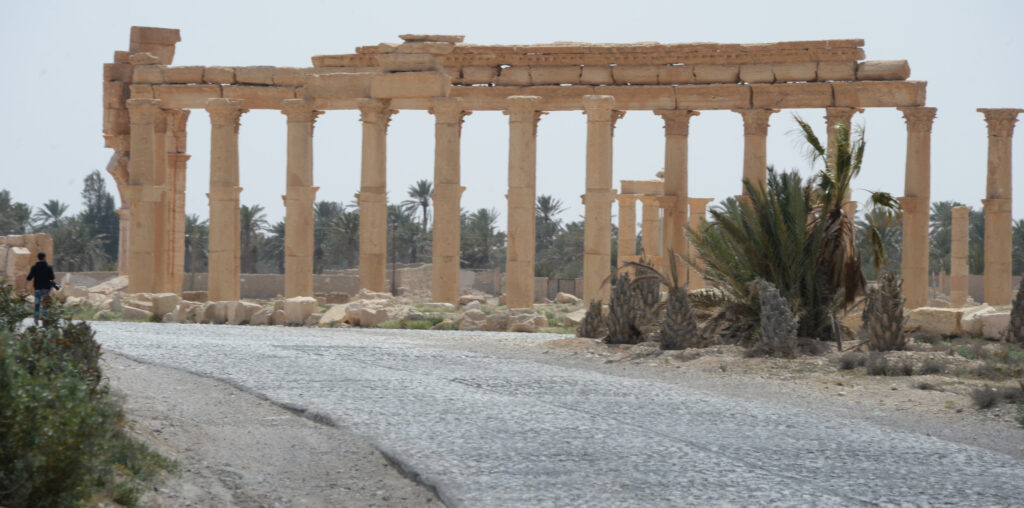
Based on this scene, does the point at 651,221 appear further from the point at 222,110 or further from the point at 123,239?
the point at 123,239

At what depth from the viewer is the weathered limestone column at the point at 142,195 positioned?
3566 centimetres

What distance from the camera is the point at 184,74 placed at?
121 ft

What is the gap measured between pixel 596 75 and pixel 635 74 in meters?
1.10

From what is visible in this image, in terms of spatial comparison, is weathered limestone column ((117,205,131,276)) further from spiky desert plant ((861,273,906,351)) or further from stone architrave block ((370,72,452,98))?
spiky desert plant ((861,273,906,351))

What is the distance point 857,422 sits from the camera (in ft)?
42.0

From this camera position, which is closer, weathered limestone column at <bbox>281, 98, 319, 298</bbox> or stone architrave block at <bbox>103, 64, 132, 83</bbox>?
weathered limestone column at <bbox>281, 98, 319, 298</bbox>

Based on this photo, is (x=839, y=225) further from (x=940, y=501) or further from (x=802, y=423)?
(x=940, y=501)

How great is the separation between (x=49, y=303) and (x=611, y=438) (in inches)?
229

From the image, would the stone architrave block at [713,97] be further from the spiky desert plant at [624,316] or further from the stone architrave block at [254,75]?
the spiky desert plant at [624,316]

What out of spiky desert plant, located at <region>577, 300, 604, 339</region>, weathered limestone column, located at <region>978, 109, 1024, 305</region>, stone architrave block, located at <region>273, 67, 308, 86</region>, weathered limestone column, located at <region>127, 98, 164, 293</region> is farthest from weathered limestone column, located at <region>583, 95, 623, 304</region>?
weathered limestone column, located at <region>127, 98, 164, 293</region>

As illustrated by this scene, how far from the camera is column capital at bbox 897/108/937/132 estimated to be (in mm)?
33000

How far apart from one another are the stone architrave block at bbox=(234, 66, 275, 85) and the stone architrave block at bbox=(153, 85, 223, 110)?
28.6 inches

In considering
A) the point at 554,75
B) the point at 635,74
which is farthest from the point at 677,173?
the point at 554,75

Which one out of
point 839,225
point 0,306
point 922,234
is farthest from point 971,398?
point 922,234
